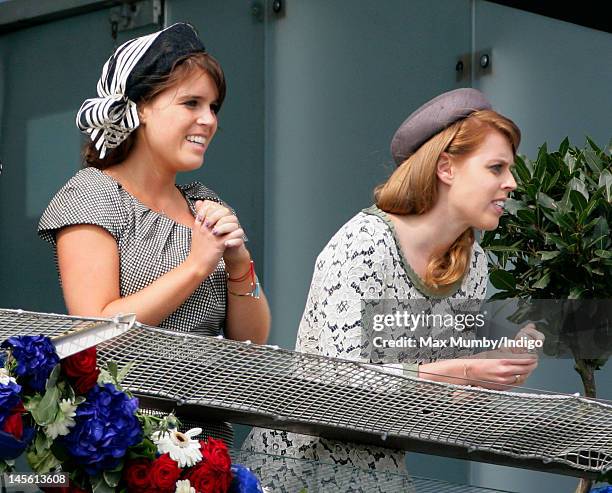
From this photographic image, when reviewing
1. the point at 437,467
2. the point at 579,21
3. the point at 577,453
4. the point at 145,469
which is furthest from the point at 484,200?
the point at 579,21

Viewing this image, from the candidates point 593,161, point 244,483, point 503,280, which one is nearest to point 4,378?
point 244,483

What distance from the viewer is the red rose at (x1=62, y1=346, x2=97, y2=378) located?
1.64 m

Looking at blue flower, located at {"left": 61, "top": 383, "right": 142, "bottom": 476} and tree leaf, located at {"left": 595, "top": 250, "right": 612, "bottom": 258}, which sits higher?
tree leaf, located at {"left": 595, "top": 250, "right": 612, "bottom": 258}

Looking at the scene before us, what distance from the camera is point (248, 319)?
255 centimetres

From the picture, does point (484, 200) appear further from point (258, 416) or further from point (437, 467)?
point (258, 416)

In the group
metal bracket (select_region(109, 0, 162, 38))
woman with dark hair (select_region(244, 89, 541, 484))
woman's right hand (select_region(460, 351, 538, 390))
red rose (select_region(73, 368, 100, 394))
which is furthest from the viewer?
metal bracket (select_region(109, 0, 162, 38))

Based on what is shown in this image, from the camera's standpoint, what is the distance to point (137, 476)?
170 cm

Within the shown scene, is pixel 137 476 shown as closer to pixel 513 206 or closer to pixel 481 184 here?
pixel 481 184

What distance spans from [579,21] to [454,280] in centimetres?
326

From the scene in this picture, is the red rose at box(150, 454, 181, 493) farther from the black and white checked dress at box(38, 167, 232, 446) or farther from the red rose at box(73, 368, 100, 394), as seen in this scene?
the black and white checked dress at box(38, 167, 232, 446)

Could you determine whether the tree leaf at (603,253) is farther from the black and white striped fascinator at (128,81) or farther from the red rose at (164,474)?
the red rose at (164,474)

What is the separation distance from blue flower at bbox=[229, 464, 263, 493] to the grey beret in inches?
49.2

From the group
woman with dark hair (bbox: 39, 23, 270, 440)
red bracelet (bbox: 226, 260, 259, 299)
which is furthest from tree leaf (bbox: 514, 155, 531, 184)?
red bracelet (bbox: 226, 260, 259, 299)

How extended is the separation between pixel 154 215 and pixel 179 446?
2.96 feet
